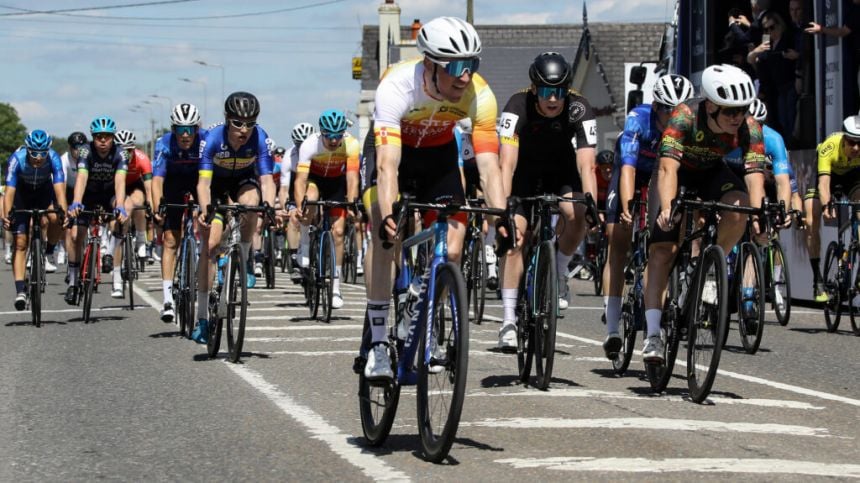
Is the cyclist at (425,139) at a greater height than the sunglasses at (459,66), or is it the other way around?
the sunglasses at (459,66)

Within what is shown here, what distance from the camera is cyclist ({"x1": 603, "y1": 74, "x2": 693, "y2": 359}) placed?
1056 cm

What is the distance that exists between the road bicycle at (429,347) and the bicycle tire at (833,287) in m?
8.22

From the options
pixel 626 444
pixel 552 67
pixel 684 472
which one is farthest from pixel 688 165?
pixel 684 472

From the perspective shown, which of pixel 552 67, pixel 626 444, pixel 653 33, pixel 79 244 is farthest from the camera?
pixel 653 33

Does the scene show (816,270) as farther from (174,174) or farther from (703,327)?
(703,327)

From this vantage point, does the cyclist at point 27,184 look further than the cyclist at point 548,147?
Yes

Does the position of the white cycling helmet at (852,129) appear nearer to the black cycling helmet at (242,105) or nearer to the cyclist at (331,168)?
the cyclist at (331,168)

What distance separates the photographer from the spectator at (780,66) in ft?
61.1

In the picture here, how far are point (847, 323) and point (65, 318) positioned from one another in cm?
810

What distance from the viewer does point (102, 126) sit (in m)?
17.0

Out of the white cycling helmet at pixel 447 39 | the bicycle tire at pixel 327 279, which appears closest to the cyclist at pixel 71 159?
the bicycle tire at pixel 327 279

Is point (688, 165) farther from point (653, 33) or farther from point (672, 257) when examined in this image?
point (653, 33)

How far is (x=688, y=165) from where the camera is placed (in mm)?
9383

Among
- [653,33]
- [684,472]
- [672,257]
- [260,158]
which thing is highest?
[653,33]
